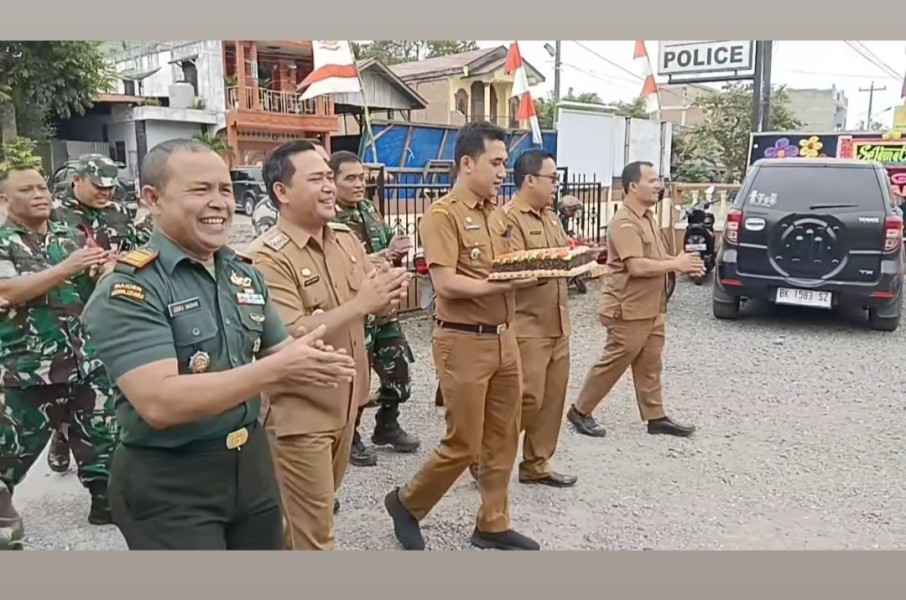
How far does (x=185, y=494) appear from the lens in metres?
1.89

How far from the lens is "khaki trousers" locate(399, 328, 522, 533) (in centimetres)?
304

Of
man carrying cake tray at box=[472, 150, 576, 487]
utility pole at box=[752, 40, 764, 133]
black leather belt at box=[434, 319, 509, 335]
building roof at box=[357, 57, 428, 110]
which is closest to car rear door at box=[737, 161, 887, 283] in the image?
man carrying cake tray at box=[472, 150, 576, 487]

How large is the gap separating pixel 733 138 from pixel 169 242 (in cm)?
2431

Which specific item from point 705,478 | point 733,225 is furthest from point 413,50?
point 705,478

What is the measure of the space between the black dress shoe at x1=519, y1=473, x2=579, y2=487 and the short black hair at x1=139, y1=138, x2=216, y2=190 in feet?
8.38

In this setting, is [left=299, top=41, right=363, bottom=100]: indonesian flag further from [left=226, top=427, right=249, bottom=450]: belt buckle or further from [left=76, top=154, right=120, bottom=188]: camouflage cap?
[left=226, top=427, right=249, bottom=450]: belt buckle

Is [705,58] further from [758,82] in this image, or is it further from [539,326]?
[539,326]

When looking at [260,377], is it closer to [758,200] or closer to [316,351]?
[316,351]

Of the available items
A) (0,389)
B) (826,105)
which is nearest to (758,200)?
(0,389)

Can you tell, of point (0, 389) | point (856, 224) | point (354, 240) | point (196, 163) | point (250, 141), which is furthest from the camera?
point (250, 141)

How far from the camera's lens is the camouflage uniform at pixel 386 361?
173 inches

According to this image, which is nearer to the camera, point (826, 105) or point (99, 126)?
point (99, 126)

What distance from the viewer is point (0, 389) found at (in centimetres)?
318

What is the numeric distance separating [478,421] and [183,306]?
147 centimetres
